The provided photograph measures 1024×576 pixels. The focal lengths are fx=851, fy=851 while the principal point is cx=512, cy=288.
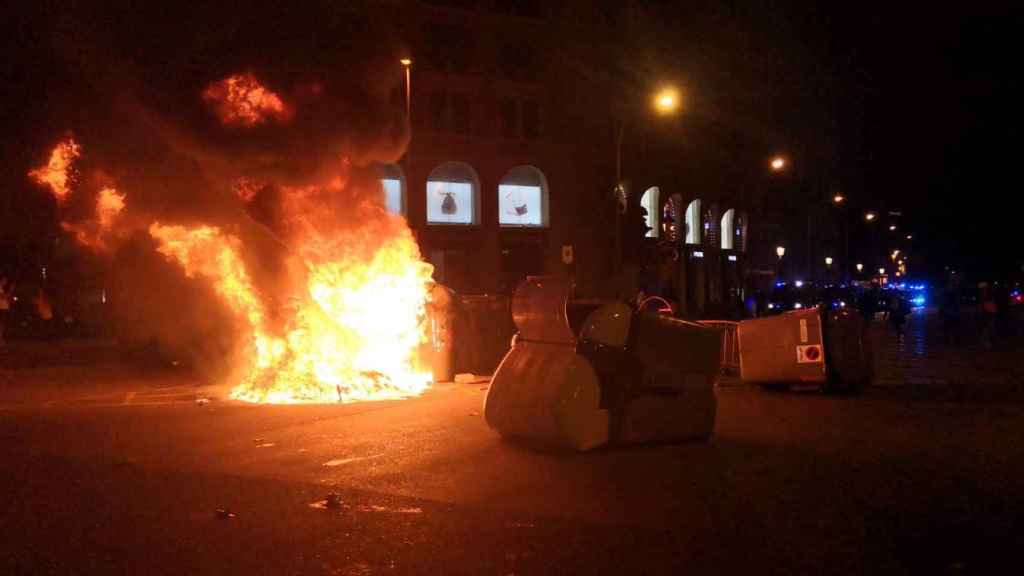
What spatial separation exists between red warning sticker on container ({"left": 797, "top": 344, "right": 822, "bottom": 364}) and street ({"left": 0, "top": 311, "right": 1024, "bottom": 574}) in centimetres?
165

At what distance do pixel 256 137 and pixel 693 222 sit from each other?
38.2 m

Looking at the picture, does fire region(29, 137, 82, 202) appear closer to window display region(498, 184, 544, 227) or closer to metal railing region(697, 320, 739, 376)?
metal railing region(697, 320, 739, 376)

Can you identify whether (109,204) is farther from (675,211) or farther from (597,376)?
(675,211)

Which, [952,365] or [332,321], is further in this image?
[952,365]

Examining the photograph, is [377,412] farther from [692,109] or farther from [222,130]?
[692,109]

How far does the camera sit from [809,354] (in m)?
12.6

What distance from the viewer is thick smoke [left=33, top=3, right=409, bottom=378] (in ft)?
45.5

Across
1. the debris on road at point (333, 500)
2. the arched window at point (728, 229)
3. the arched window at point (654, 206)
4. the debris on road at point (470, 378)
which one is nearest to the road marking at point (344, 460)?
the debris on road at point (333, 500)

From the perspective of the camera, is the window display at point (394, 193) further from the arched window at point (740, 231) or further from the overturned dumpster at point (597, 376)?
the arched window at point (740, 231)

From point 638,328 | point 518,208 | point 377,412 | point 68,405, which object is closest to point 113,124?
point 68,405

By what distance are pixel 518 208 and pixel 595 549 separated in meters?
32.4

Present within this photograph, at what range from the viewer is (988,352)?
66.5 ft

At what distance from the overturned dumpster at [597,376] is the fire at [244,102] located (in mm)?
6838

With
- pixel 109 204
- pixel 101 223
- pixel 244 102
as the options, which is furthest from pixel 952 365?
pixel 101 223
